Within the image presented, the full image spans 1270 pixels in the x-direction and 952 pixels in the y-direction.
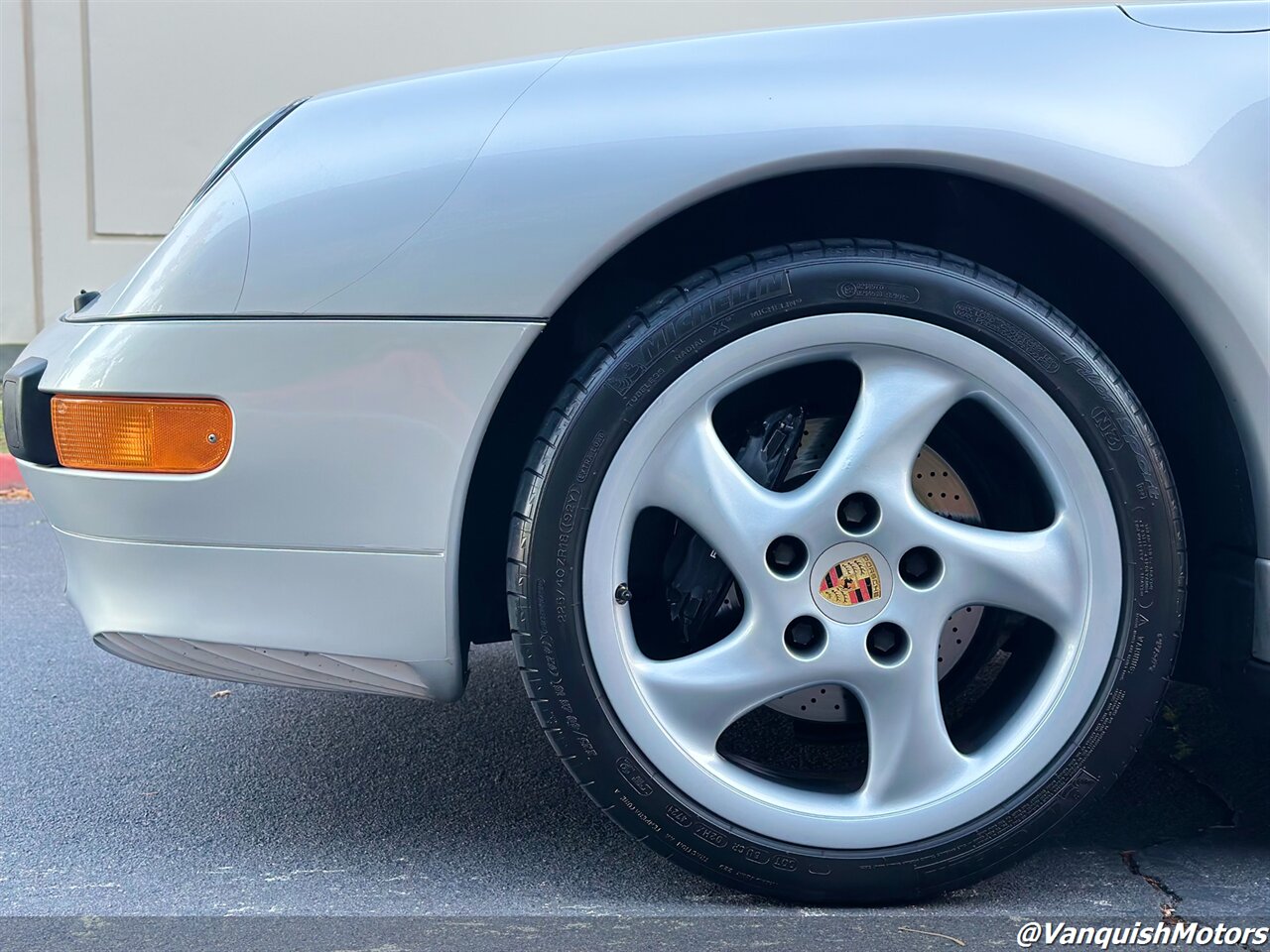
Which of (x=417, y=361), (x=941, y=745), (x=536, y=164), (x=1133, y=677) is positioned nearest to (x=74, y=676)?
(x=417, y=361)

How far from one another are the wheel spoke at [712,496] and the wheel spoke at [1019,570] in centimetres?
22

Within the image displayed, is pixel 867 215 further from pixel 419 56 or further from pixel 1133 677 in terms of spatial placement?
pixel 419 56

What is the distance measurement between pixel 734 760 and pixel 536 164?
816 millimetres

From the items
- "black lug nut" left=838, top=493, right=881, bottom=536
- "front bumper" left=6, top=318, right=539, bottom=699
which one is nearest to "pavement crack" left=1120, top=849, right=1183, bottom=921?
"black lug nut" left=838, top=493, right=881, bottom=536

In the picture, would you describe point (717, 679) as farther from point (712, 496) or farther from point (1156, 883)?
point (1156, 883)

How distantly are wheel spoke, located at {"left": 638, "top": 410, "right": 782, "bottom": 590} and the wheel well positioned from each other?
0.20 meters

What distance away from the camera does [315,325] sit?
1363mm

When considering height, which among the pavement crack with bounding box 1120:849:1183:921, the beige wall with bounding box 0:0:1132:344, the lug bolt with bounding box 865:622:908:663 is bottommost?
the pavement crack with bounding box 1120:849:1183:921

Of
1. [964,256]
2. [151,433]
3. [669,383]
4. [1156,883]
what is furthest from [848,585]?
[151,433]

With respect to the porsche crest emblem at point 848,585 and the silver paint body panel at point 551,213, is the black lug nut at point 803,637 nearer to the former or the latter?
the porsche crest emblem at point 848,585

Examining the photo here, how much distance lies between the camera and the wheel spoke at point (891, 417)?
1.40m

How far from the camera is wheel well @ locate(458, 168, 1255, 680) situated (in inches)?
57.9

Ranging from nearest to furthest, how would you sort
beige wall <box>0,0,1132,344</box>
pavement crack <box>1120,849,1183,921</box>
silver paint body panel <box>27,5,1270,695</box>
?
silver paint body panel <box>27,5,1270,695</box> < pavement crack <box>1120,849,1183,921</box> < beige wall <box>0,0,1132,344</box>

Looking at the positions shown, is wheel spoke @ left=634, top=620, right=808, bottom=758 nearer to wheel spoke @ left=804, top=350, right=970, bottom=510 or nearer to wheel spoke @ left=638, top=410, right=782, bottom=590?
wheel spoke @ left=638, top=410, right=782, bottom=590
